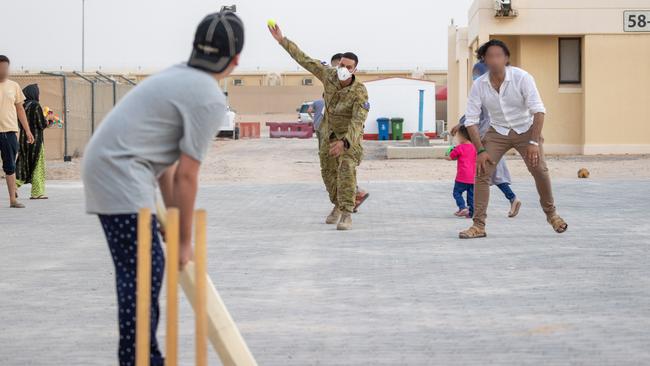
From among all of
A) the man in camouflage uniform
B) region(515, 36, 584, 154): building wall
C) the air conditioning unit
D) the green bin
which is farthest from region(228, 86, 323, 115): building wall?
the man in camouflage uniform

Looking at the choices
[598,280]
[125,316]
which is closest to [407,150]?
[598,280]

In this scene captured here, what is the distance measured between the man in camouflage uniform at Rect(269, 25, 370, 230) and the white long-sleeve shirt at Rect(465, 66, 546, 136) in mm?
1565

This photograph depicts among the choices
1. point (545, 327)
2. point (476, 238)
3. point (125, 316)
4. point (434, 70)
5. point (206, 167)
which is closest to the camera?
point (125, 316)

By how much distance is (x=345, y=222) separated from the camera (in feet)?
41.3

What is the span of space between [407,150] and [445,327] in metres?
24.5

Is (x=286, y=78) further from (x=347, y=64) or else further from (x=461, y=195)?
(x=347, y=64)

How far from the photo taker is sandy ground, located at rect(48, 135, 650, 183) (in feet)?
76.4

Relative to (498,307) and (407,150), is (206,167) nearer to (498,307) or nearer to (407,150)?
(407,150)

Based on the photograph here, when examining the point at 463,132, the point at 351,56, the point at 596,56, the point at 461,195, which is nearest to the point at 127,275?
the point at 351,56

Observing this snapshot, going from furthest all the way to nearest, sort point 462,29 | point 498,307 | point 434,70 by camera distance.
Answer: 1. point 434,70
2. point 462,29
3. point 498,307

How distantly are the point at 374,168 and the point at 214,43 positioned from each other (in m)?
22.0

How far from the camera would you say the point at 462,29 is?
Result: 47.0 metres

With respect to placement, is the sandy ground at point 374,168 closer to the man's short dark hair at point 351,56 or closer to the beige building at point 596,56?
the beige building at point 596,56

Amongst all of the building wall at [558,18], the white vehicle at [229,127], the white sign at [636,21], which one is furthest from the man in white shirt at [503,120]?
the white vehicle at [229,127]
